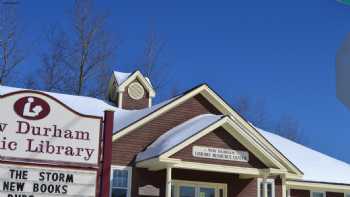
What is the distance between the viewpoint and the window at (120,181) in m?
19.0

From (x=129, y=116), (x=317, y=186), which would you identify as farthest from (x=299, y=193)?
(x=129, y=116)

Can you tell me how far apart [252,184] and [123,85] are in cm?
816

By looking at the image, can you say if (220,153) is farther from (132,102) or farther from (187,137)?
(132,102)

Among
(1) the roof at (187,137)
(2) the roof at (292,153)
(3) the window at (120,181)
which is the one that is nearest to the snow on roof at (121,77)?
(1) the roof at (187,137)

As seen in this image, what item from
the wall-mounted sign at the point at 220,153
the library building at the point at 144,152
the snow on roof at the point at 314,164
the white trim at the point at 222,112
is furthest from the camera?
the snow on roof at the point at 314,164

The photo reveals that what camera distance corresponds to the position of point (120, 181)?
1909 cm

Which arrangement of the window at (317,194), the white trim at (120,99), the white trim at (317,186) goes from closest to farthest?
the white trim at (317,186) → the window at (317,194) → the white trim at (120,99)

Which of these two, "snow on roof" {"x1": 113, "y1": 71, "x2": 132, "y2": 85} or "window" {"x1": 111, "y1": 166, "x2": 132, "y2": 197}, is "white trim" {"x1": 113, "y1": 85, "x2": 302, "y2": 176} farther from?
"snow on roof" {"x1": 113, "y1": 71, "x2": 132, "y2": 85}

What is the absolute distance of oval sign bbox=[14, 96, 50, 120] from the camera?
8.10 m

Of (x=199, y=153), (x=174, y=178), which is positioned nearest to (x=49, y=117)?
(x=199, y=153)

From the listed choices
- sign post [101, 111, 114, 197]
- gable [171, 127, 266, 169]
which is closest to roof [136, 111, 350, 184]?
gable [171, 127, 266, 169]

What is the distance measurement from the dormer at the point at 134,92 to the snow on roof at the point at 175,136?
4.82 meters

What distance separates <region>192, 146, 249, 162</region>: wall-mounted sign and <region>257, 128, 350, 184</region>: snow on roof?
521 centimetres

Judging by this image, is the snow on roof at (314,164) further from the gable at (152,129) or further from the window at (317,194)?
the gable at (152,129)
